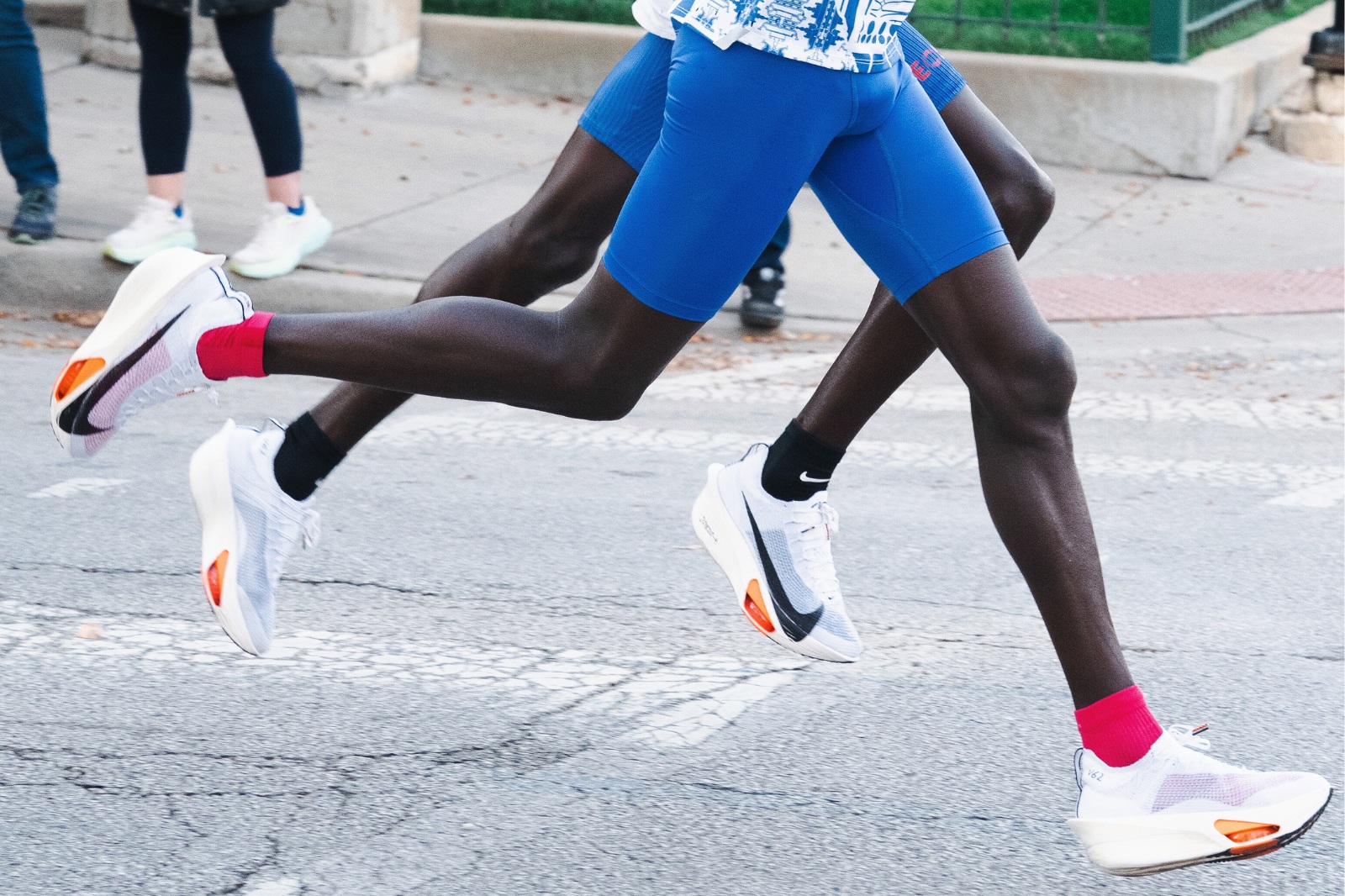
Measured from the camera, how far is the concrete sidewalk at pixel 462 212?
6.57 metres

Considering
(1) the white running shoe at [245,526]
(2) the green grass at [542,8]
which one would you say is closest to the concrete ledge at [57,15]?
(2) the green grass at [542,8]

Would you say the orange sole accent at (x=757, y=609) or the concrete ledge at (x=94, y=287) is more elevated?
the orange sole accent at (x=757, y=609)

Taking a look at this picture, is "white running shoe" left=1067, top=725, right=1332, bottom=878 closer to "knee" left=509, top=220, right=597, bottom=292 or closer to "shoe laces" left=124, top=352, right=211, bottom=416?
"knee" left=509, top=220, right=597, bottom=292

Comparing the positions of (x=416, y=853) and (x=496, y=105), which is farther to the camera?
(x=496, y=105)

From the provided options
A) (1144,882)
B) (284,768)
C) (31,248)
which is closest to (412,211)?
(31,248)

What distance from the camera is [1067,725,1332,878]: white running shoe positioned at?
7.58 ft

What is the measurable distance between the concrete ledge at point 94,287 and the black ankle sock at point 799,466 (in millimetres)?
3448

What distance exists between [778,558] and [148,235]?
406cm

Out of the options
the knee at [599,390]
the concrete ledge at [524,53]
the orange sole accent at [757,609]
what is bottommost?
the concrete ledge at [524,53]

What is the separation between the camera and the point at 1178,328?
22.2 feet

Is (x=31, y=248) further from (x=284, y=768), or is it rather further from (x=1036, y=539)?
(x=1036, y=539)

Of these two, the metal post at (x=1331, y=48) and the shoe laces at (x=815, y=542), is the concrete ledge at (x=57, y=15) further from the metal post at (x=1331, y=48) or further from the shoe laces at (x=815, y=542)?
the shoe laces at (x=815, y=542)

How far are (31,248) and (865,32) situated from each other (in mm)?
4849

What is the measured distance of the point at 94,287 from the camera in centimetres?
632
